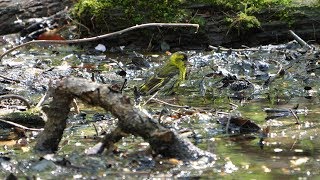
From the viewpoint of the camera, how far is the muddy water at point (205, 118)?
3301mm

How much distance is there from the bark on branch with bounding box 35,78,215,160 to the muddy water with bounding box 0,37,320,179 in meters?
0.06

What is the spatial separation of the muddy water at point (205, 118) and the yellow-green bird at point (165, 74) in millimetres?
154

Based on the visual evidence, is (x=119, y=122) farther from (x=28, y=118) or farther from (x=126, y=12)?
(x=126, y=12)

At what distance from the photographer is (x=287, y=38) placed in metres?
8.91

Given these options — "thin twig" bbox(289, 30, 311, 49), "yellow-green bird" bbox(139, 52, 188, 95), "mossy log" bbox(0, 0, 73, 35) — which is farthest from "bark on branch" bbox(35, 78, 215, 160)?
"mossy log" bbox(0, 0, 73, 35)

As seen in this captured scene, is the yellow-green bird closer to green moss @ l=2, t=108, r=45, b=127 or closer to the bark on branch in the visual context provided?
green moss @ l=2, t=108, r=45, b=127

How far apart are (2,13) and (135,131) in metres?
7.81

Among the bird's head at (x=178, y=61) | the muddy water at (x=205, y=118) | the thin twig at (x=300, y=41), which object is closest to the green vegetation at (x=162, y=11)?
the muddy water at (x=205, y=118)

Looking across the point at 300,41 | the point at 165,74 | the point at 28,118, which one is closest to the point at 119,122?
the point at 28,118

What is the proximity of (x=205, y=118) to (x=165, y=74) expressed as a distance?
112 centimetres

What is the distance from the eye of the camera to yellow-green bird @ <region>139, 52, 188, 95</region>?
5.75 metres

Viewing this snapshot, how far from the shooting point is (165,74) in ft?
19.0

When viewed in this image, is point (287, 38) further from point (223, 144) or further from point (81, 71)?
point (223, 144)

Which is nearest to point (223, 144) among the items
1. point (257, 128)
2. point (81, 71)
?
point (257, 128)
